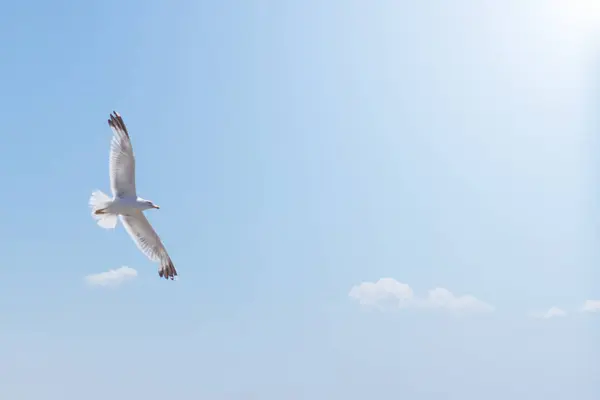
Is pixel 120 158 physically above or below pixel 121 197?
above

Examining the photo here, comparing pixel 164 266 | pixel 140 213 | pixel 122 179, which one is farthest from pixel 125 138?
pixel 164 266

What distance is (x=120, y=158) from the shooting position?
80.7 feet

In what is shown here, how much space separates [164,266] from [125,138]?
576 centimetres

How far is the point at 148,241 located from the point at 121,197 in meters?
2.66

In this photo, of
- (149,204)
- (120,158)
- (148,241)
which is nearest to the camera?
(120,158)

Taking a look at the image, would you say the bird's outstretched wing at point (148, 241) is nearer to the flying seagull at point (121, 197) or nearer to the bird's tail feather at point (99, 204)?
the flying seagull at point (121, 197)

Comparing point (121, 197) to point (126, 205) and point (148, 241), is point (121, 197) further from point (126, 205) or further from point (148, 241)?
point (148, 241)

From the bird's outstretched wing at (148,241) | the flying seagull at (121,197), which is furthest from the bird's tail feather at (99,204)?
the bird's outstretched wing at (148,241)

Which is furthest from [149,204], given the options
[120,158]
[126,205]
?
[120,158]

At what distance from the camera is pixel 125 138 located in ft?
80.1

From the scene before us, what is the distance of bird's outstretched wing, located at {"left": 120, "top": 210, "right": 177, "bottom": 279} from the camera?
26438mm

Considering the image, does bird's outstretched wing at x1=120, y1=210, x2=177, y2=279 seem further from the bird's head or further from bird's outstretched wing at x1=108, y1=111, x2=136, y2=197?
bird's outstretched wing at x1=108, y1=111, x2=136, y2=197

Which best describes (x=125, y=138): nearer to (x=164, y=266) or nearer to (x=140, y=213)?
(x=140, y=213)

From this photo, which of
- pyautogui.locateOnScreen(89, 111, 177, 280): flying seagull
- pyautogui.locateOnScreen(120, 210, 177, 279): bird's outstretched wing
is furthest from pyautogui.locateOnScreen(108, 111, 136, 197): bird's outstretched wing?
pyautogui.locateOnScreen(120, 210, 177, 279): bird's outstretched wing
